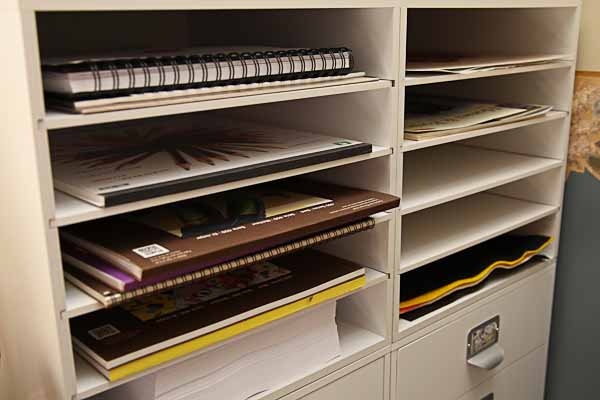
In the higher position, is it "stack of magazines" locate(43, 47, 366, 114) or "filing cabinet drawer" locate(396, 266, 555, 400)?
"stack of magazines" locate(43, 47, 366, 114)

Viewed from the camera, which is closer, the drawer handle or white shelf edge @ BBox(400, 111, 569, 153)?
white shelf edge @ BBox(400, 111, 569, 153)

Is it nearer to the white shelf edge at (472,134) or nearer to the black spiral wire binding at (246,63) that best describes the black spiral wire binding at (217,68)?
the black spiral wire binding at (246,63)

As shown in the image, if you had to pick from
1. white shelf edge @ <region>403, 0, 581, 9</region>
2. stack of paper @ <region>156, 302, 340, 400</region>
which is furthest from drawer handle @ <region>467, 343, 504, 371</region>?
white shelf edge @ <region>403, 0, 581, 9</region>

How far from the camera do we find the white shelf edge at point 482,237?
41.7 inches

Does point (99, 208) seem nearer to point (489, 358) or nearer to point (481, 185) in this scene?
point (481, 185)

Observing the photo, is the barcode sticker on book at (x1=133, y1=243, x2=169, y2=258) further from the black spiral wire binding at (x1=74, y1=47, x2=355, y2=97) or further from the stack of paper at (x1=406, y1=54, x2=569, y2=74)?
the stack of paper at (x1=406, y1=54, x2=569, y2=74)

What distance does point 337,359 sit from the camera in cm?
98

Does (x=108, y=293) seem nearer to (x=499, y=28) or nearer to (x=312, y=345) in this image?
(x=312, y=345)

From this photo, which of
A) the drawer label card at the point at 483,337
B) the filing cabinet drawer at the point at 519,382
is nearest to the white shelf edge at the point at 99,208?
the drawer label card at the point at 483,337

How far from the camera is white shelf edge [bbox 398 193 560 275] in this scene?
3.47 ft

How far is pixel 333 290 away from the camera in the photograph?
3.05 ft

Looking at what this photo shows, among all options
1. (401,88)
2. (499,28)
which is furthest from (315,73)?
(499,28)

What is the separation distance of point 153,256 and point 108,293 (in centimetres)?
6

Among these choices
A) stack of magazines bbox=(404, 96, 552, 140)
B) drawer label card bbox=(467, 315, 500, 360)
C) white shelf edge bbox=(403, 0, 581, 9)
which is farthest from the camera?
drawer label card bbox=(467, 315, 500, 360)
